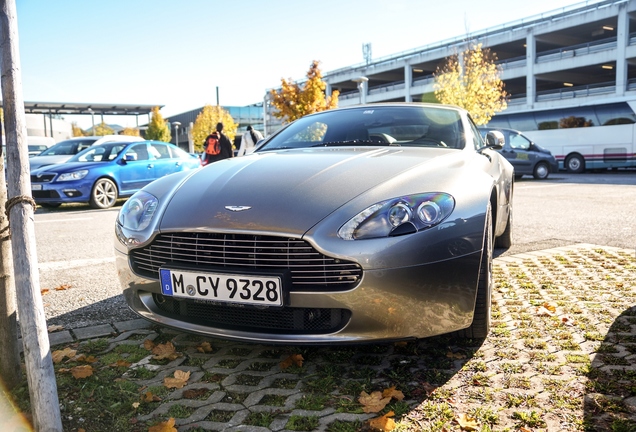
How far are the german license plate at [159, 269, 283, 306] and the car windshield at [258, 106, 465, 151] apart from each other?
66.5 inches

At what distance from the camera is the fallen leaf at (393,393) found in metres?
2.28

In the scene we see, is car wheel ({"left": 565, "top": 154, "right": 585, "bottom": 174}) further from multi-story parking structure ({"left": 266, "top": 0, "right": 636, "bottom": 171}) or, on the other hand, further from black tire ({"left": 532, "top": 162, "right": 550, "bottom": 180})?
black tire ({"left": 532, "top": 162, "right": 550, "bottom": 180})

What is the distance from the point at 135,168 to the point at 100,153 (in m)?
0.77

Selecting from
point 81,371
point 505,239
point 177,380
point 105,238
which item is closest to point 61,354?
point 81,371

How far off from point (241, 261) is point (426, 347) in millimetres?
1131

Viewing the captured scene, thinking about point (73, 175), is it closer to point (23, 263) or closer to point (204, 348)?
point (204, 348)

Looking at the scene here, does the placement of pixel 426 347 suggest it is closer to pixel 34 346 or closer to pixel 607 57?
pixel 34 346

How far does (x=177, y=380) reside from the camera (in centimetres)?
249

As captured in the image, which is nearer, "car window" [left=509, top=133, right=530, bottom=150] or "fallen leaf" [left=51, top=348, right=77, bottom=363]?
"fallen leaf" [left=51, top=348, right=77, bottom=363]

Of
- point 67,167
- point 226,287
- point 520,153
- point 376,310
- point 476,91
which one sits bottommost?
point 376,310

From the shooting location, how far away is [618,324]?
312cm

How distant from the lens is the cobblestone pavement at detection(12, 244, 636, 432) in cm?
211

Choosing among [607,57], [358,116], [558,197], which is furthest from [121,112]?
[358,116]

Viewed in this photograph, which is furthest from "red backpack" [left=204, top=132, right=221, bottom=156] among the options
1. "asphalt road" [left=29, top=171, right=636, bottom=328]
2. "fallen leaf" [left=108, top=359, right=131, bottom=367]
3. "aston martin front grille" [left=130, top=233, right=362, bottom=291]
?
"aston martin front grille" [left=130, top=233, right=362, bottom=291]
